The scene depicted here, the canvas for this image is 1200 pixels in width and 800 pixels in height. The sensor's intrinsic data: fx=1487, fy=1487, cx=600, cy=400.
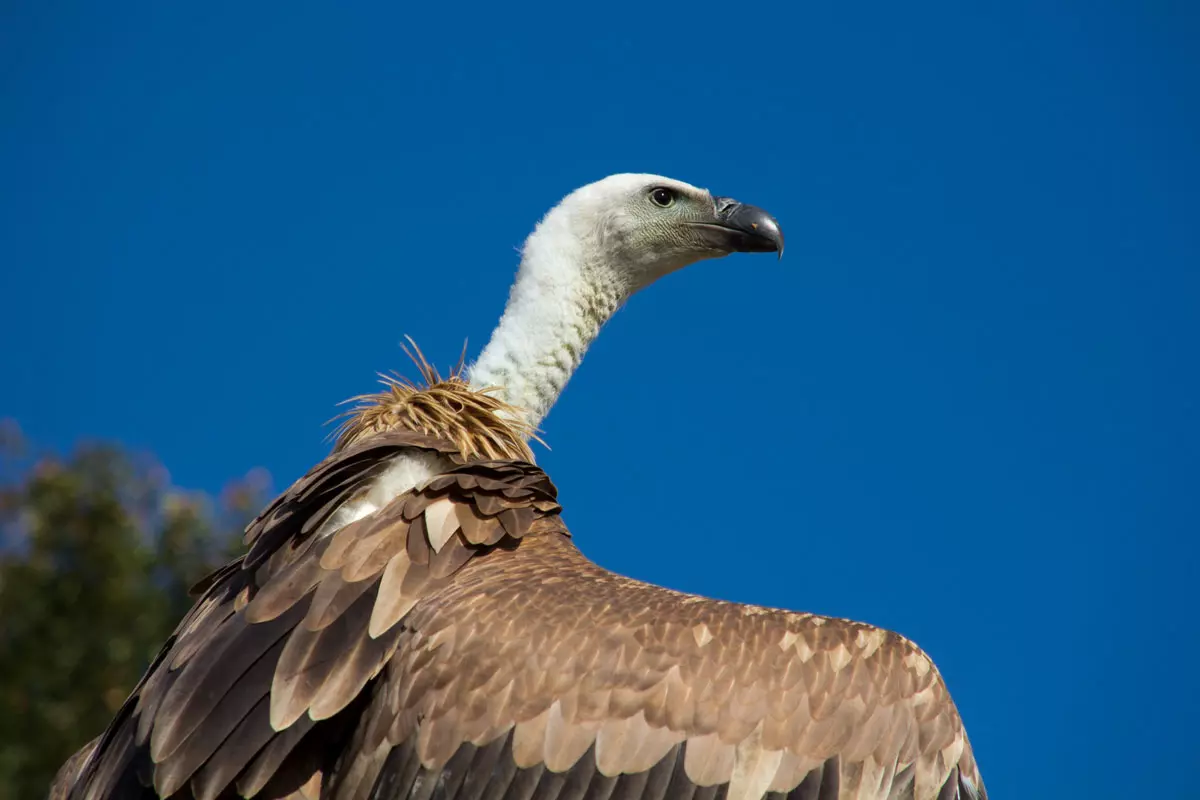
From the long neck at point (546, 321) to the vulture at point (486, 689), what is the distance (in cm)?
125

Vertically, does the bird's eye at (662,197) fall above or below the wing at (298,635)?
above

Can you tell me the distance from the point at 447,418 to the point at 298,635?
1332 millimetres

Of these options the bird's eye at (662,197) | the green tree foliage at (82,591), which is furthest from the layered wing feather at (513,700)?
the green tree foliage at (82,591)

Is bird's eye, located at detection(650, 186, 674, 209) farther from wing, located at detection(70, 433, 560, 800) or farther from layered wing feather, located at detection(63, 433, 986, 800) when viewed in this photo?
Result: layered wing feather, located at detection(63, 433, 986, 800)

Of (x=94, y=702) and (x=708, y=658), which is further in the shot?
(x=94, y=702)

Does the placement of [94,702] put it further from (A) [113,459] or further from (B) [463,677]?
(B) [463,677]

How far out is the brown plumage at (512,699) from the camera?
3.62 meters

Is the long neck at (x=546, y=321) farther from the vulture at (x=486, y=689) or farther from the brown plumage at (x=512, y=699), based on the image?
the brown plumage at (x=512, y=699)

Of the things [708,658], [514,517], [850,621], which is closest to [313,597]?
[514,517]

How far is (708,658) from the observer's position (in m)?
3.79

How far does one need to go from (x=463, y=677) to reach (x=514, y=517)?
30.5 inches

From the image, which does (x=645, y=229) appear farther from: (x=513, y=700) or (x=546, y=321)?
(x=513, y=700)

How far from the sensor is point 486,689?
368 cm

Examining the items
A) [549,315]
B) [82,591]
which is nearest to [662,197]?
[549,315]
